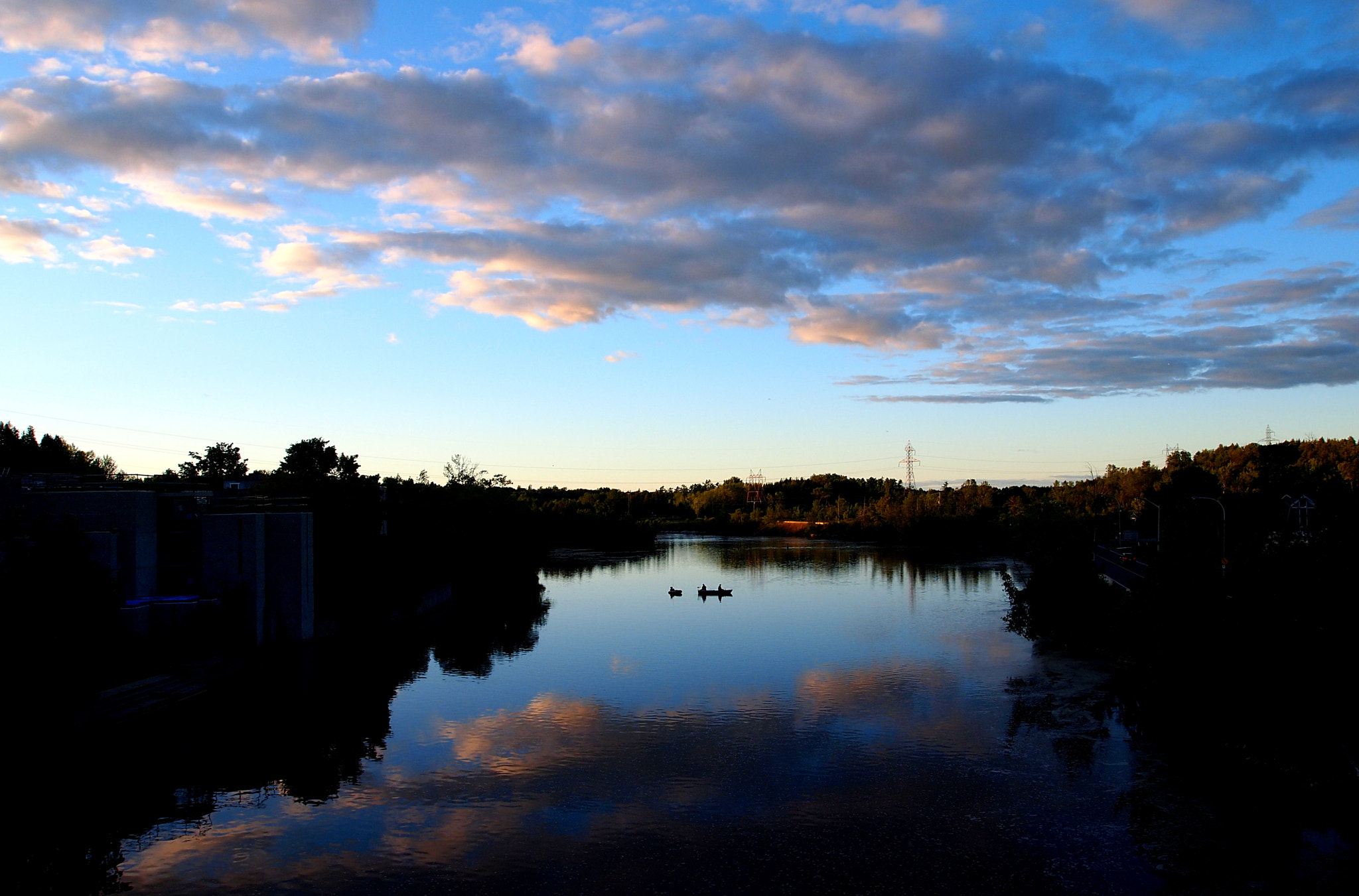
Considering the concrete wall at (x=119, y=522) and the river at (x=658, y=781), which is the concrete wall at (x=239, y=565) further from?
the river at (x=658, y=781)

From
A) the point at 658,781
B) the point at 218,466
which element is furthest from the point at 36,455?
the point at 658,781

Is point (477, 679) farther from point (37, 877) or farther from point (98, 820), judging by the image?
point (37, 877)

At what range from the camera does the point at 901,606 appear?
63.4 meters

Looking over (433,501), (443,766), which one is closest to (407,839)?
(443,766)

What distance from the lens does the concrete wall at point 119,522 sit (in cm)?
3919

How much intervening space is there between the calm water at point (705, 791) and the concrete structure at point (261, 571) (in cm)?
694

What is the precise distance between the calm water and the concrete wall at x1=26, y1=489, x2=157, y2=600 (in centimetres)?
1223

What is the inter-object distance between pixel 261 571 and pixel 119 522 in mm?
6069

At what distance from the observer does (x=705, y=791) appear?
78.6 feet

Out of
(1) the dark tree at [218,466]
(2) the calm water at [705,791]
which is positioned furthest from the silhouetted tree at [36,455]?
(2) the calm water at [705,791]

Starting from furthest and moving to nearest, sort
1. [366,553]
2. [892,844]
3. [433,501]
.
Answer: [433,501] < [366,553] < [892,844]

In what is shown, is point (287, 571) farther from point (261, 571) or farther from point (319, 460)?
point (319, 460)

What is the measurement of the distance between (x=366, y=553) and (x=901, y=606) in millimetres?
34317

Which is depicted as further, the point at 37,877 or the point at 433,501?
the point at 433,501
